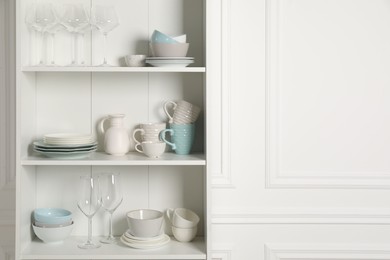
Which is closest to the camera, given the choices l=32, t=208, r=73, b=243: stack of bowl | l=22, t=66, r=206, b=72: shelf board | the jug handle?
l=22, t=66, r=206, b=72: shelf board

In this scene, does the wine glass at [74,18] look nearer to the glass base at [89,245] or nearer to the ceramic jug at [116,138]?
the ceramic jug at [116,138]

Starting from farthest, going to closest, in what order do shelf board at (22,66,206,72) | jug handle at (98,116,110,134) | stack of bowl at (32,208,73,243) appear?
jug handle at (98,116,110,134) < stack of bowl at (32,208,73,243) < shelf board at (22,66,206,72)

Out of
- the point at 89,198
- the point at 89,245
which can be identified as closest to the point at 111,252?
the point at 89,245

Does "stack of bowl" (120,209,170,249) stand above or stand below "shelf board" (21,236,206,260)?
above

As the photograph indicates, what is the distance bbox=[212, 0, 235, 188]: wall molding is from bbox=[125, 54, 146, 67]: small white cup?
0.37m

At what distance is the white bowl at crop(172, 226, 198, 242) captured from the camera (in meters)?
2.48

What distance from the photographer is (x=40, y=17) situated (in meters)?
2.38

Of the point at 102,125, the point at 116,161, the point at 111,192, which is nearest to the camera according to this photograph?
the point at 116,161

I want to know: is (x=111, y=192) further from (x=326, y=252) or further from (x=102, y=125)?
(x=326, y=252)

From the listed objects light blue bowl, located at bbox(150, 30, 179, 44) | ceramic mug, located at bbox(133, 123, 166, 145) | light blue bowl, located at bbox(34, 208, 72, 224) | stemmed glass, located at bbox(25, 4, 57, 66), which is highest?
stemmed glass, located at bbox(25, 4, 57, 66)

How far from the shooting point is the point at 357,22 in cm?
260

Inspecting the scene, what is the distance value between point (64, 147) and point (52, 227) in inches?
13.4

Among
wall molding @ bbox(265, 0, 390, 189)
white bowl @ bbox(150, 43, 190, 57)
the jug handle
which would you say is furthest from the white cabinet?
wall molding @ bbox(265, 0, 390, 189)

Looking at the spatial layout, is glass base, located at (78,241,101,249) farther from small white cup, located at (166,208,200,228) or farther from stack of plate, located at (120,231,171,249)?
small white cup, located at (166,208,200,228)
